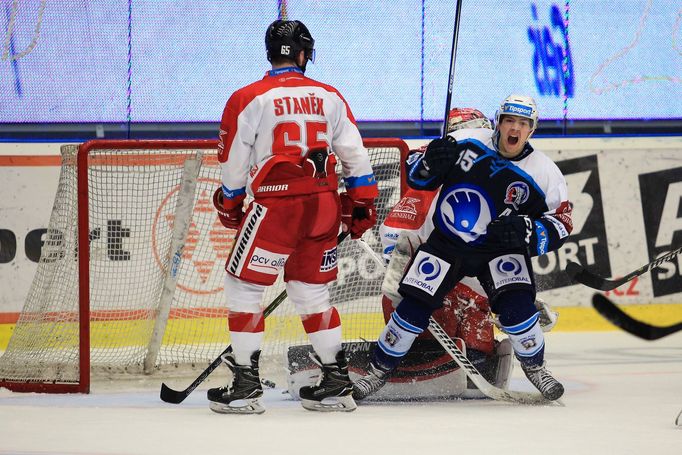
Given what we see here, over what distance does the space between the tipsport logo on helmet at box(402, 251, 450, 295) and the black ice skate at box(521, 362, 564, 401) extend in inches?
16.1

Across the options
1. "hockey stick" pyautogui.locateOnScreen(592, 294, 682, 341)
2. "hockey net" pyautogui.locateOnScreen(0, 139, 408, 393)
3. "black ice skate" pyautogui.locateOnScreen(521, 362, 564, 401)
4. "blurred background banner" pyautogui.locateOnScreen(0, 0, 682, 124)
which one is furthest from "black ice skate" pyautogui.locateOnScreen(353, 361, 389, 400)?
"blurred background banner" pyautogui.locateOnScreen(0, 0, 682, 124)

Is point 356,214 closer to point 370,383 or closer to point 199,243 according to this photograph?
point 370,383

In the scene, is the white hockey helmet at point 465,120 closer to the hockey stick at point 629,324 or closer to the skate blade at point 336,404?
the skate blade at point 336,404

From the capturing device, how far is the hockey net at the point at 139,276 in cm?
433

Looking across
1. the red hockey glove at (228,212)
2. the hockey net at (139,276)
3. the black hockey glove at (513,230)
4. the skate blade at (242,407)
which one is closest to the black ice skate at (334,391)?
the skate blade at (242,407)

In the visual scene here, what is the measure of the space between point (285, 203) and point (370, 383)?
73 centimetres

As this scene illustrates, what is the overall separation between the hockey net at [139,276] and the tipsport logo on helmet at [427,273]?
30.6 inches

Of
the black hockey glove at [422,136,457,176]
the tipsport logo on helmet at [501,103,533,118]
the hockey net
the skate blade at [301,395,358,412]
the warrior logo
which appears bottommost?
the skate blade at [301,395,358,412]

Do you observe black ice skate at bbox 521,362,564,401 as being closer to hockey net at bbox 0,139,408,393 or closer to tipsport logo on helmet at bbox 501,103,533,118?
tipsport logo on helmet at bbox 501,103,533,118

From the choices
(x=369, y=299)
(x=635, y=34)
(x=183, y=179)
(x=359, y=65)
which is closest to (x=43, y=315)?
(x=183, y=179)

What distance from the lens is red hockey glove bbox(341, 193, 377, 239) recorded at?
150 inches

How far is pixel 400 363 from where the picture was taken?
4.04m

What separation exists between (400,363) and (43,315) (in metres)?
1.39

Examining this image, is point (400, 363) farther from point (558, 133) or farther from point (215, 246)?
point (558, 133)
